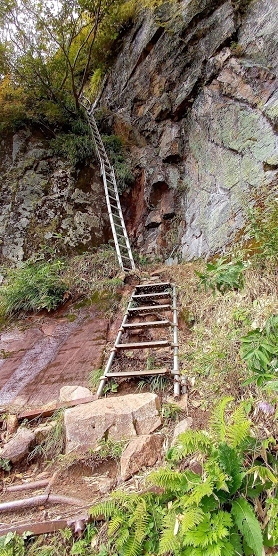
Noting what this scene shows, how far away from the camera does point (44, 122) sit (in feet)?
23.5

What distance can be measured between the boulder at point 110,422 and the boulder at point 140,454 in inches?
5.7

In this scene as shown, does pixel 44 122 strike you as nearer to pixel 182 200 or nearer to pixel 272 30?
pixel 182 200

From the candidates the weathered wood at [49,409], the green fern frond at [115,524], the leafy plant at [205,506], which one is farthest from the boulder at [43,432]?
the green fern frond at [115,524]

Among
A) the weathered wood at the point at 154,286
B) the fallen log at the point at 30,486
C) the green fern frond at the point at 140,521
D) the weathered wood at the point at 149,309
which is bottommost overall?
the fallen log at the point at 30,486

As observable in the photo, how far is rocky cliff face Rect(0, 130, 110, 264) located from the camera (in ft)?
18.7

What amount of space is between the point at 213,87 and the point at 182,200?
2.06 meters

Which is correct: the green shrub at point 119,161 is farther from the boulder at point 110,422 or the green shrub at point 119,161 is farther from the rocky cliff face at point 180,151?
the boulder at point 110,422

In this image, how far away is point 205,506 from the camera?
1403mm

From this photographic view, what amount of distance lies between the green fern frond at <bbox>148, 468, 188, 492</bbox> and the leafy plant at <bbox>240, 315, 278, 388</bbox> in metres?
0.63

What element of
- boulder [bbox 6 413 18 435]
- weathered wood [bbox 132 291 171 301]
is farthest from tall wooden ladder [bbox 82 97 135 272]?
boulder [bbox 6 413 18 435]

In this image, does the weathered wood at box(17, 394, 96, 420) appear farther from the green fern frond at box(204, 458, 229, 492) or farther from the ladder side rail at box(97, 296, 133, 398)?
the green fern frond at box(204, 458, 229, 492)

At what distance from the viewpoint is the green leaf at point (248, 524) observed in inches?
50.6

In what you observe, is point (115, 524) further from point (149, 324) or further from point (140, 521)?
Result: point (149, 324)

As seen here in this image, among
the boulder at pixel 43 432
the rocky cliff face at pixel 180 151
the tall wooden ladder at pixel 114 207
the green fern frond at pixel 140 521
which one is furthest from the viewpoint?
the tall wooden ladder at pixel 114 207
